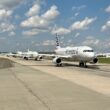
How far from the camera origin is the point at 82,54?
49.0 m

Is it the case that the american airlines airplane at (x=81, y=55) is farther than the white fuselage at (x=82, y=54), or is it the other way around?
the american airlines airplane at (x=81, y=55)

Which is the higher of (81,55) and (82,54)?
(82,54)

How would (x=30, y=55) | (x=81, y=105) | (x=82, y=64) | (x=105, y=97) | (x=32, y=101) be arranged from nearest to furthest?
1. (x=81, y=105)
2. (x=32, y=101)
3. (x=105, y=97)
4. (x=82, y=64)
5. (x=30, y=55)

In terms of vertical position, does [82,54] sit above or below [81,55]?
above

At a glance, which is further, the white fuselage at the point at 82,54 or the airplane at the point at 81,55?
the airplane at the point at 81,55

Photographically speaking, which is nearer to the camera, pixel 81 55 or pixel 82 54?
pixel 82 54

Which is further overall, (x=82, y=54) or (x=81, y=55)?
(x=81, y=55)

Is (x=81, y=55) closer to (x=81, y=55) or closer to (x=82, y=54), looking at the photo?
(x=81, y=55)

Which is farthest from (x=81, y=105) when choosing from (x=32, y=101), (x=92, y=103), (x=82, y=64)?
(x=82, y=64)

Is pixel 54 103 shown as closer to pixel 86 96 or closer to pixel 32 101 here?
pixel 32 101

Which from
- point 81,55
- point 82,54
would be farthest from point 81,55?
point 82,54

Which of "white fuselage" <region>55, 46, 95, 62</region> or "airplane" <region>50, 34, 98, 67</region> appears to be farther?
"airplane" <region>50, 34, 98, 67</region>

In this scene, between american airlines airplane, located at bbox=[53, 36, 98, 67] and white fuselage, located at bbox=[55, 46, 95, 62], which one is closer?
white fuselage, located at bbox=[55, 46, 95, 62]

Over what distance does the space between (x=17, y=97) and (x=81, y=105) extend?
11.8 ft
